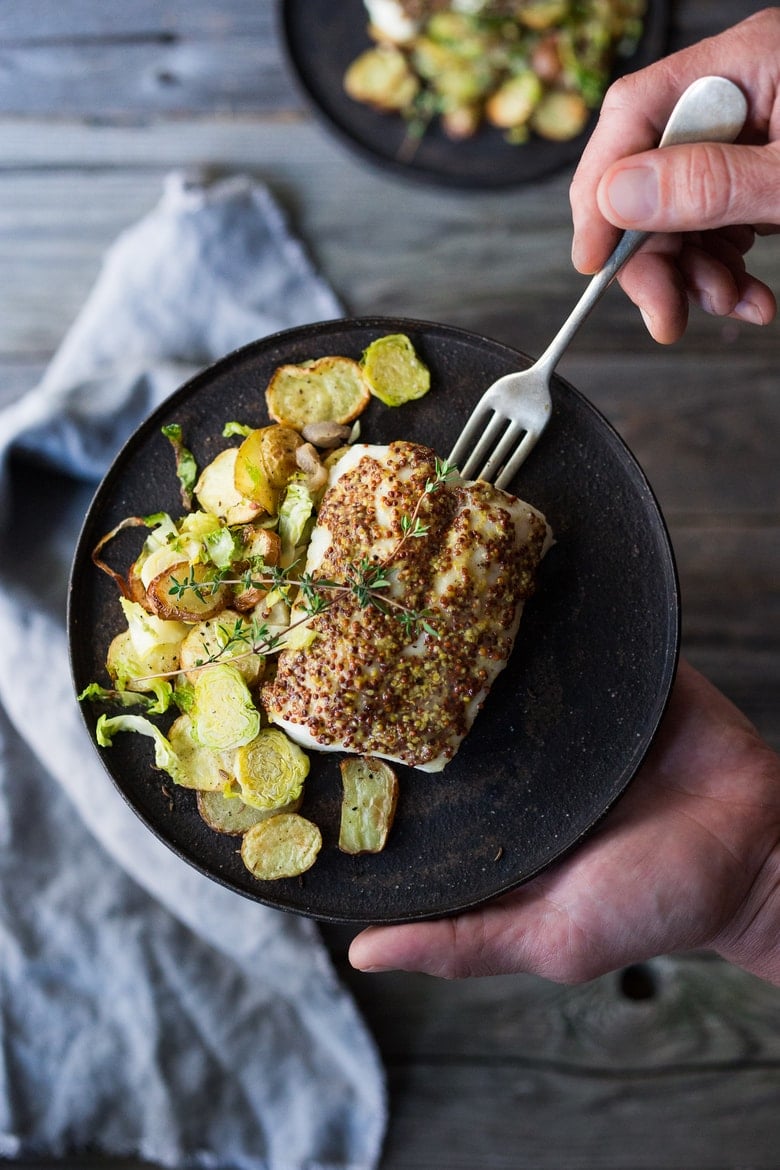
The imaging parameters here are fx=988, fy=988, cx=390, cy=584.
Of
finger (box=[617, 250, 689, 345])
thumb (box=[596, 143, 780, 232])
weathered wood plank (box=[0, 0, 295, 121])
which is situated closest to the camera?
thumb (box=[596, 143, 780, 232])

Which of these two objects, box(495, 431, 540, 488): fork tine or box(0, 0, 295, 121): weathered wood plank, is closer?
box(495, 431, 540, 488): fork tine

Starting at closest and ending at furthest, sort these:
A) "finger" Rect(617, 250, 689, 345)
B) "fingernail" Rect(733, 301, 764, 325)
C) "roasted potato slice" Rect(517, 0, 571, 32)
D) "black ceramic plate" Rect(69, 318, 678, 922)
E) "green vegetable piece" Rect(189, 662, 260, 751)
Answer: "green vegetable piece" Rect(189, 662, 260, 751)
"black ceramic plate" Rect(69, 318, 678, 922)
"finger" Rect(617, 250, 689, 345)
"fingernail" Rect(733, 301, 764, 325)
"roasted potato slice" Rect(517, 0, 571, 32)

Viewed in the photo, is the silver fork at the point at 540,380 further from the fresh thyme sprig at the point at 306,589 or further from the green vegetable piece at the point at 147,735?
the green vegetable piece at the point at 147,735

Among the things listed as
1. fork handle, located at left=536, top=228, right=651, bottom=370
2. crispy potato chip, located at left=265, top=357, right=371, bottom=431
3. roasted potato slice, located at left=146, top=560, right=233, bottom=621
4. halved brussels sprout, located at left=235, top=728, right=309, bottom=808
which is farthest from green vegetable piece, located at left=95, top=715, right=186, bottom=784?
fork handle, located at left=536, top=228, right=651, bottom=370

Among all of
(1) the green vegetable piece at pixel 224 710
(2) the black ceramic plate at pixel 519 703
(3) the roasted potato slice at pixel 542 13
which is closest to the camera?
(1) the green vegetable piece at pixel 224 710

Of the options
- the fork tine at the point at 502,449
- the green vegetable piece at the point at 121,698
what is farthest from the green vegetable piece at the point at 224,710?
the fork tine at the point at 502,449

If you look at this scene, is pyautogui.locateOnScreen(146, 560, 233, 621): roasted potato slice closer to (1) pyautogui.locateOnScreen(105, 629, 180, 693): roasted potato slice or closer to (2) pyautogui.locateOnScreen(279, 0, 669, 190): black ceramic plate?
(1) pyautogui.locateOnScreen(105, 629, 180, 693): roasted potato slice

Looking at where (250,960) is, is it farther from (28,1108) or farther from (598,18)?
(598,18)
